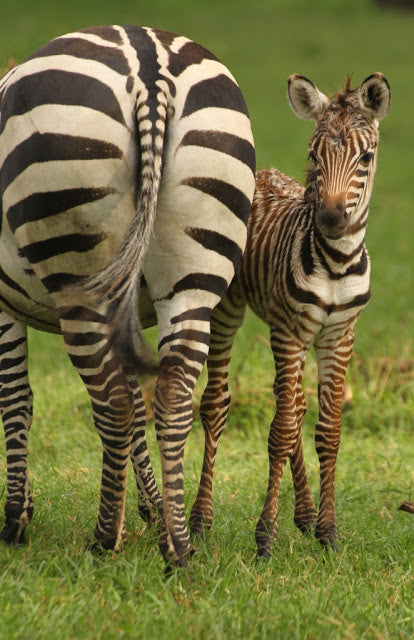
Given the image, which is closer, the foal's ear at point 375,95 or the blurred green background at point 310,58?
the foal's ear at point 375,95

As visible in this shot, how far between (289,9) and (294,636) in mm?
29274

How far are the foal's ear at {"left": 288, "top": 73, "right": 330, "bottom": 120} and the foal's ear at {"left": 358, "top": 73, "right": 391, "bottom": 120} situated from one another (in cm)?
22

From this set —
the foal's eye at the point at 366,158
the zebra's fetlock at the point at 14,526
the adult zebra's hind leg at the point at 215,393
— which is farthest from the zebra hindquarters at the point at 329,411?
the zebra's fetlock at the point at 14,526

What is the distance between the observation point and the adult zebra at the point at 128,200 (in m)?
3.77

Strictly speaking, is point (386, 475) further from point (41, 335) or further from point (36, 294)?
point (41, 335)

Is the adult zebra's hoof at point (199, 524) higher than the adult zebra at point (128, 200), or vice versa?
the adult zebra at point (128, 200)

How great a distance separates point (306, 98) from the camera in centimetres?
483

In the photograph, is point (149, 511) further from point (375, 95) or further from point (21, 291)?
point (375, 95)

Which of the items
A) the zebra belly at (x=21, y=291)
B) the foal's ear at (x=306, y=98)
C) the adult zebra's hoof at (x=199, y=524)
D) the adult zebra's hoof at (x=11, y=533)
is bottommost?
the adult zebra's hoof at (x=199, y=524)

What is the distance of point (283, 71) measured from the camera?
2316 centimetres

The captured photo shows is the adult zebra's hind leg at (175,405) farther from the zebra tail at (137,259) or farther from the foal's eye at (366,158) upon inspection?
the foal's eye at (366,158)

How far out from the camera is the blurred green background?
12.7m

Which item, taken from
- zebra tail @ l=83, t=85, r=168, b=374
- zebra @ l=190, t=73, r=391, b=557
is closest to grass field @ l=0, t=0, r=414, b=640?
zebra @ l=190, t=73, r=391, b=557

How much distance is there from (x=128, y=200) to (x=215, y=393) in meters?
1.95
